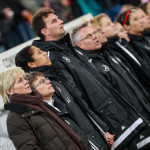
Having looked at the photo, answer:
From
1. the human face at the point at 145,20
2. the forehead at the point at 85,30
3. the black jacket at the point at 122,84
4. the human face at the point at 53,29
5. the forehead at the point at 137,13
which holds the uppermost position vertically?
the human face at the point at 53,29

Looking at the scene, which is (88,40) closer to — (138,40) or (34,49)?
(34,49)

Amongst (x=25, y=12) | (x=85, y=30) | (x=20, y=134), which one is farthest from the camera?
(x=25, y=12)

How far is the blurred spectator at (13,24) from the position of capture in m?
7.56

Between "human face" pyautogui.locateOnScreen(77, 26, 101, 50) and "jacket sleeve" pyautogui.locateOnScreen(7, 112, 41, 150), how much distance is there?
5.95 feet

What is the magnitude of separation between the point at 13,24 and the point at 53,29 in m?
3.41

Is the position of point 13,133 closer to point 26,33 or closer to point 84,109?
point 84,109

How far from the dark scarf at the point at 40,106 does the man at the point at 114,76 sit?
1290 millimetres

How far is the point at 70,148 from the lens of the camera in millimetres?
3264

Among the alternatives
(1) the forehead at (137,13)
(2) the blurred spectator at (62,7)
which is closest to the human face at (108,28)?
(1) the forehead at (137,13)

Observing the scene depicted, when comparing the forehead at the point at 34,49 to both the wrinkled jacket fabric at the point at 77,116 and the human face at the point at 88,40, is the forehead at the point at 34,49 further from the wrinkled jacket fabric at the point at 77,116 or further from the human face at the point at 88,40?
the human face at the point at 88,40

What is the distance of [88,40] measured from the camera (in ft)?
15.2

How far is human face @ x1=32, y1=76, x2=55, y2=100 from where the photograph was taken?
11.8ft

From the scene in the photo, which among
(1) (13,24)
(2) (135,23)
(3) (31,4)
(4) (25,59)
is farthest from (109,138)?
(3) (31,4)

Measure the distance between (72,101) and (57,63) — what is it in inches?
20.5
